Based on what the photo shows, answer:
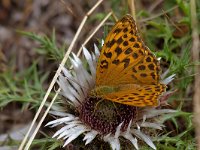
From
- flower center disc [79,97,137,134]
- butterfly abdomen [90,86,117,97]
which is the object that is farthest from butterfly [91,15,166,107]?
flower center disc [79,97,137,134]

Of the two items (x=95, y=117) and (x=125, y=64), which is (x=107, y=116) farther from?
(x=125, y=64)

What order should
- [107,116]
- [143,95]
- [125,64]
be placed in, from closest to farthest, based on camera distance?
1. [143,95]
2. [125,64]
3. [107,116]

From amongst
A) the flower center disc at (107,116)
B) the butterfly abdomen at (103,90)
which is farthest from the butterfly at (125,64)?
the flower center disc at (107,116)

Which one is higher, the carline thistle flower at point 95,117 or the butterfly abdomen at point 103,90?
the butterfly abdomen at point 103,90

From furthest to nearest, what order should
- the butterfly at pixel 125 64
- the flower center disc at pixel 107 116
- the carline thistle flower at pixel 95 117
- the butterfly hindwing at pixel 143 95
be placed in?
the flower center disc at pixel 107 116 → the carline thistle flower at pixel 95 117 → the butterfly at pixel 125 64 → the butterfly hindwing at pixel 143 95

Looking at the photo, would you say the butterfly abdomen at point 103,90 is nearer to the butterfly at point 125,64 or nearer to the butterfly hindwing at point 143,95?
the butterfly at point 125,64

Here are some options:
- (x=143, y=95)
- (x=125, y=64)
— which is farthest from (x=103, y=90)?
(x=143, y=95)

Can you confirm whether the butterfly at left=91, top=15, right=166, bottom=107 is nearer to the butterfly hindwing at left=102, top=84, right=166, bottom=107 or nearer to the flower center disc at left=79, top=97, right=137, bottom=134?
the butterfly hindwing at left=102, top=84, right=166, bottom=107
